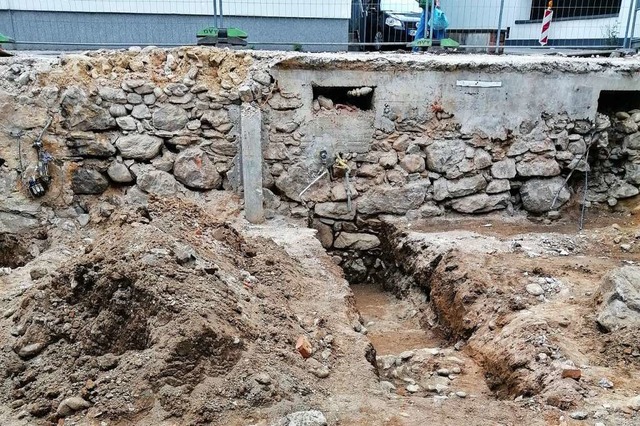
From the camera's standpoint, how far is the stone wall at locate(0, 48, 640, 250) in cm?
635

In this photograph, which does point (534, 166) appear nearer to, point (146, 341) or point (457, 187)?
point (457, 187)

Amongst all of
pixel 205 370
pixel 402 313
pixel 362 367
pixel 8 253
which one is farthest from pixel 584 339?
pixel 8 253

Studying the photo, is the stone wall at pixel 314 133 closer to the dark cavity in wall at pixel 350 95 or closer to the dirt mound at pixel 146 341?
the dark cavity in wall at pixel 350 95

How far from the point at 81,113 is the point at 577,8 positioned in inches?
391

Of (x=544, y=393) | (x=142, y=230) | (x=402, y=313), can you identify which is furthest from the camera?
(x=402, y=313)

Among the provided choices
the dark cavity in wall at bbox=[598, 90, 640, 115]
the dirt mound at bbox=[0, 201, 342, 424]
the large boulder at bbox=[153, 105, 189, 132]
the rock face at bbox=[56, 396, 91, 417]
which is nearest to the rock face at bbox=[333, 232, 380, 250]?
the large boulder at bbox=[153, 105, 189, 132]

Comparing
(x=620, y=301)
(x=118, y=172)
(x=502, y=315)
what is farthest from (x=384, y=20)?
(x=620, y=301)

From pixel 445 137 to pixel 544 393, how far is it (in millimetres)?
4003

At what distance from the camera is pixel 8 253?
253 inches

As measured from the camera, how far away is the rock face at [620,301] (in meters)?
4.13

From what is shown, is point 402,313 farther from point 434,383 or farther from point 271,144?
point 271,144

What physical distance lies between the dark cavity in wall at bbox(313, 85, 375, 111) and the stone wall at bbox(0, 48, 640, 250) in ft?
0.19

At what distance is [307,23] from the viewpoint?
9.85 metres

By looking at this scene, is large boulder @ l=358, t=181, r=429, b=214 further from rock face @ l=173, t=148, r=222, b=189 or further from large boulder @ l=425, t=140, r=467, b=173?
rock face @ l=173, t=148, r=222, b=189
